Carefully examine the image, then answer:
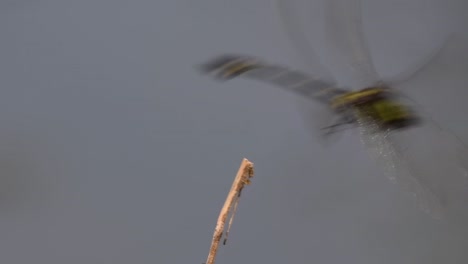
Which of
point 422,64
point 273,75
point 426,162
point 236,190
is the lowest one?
point 236,190

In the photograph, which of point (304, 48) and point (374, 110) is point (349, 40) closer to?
point (304, 48)

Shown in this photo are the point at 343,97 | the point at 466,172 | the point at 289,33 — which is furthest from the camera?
the point at 289,33

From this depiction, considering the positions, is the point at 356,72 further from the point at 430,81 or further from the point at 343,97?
the point at 430,81

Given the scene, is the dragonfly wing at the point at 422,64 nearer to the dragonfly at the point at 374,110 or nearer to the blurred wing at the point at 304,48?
the dragonfly at the point at 374,110

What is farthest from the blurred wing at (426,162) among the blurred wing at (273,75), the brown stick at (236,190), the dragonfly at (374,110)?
the brown stick at (236,190)

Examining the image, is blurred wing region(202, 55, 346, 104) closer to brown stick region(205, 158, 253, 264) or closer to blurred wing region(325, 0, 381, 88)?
blurred wing region(325, 0, 381, 88)

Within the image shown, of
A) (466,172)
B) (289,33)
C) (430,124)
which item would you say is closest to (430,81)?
(430,124)

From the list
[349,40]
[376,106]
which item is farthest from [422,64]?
[376,106]
